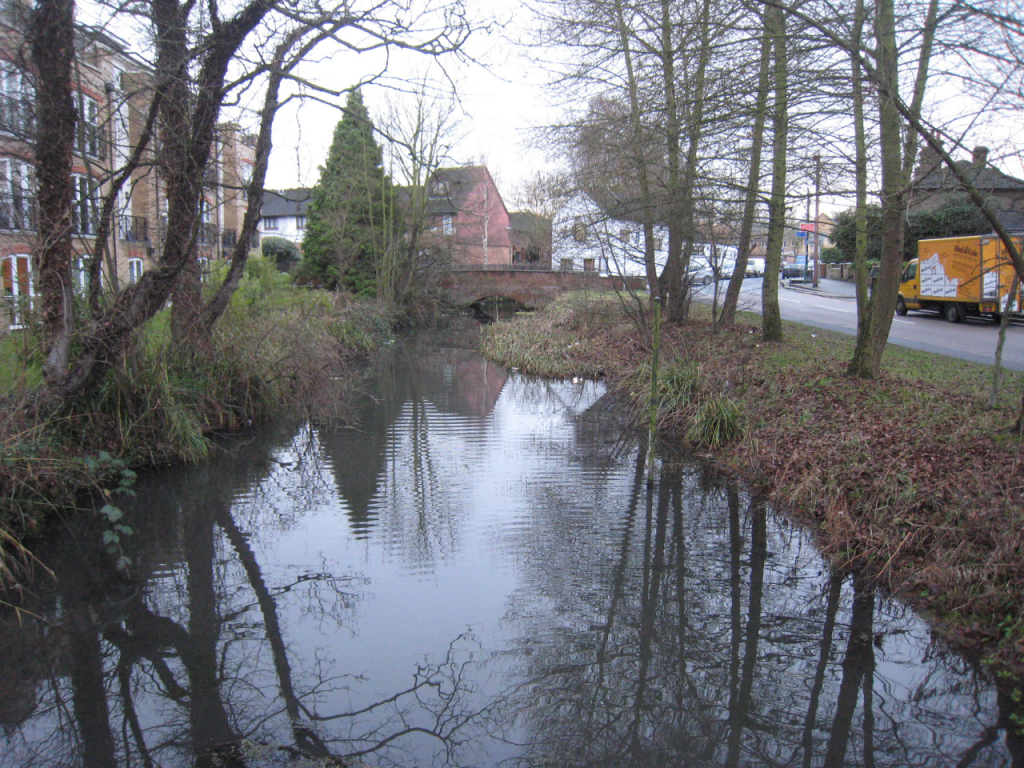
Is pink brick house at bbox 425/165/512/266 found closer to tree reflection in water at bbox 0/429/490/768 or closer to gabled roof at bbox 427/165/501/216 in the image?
gabled roof at bbox 427/165/501/216

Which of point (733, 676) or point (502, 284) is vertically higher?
point (502, 284)

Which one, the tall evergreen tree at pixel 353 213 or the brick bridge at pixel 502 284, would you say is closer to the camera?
the tall evergreen tree at pixel 353 213

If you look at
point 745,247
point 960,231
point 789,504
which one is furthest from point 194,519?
point 960,231

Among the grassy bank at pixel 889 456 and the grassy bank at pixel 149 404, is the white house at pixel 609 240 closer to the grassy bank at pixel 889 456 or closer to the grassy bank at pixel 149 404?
the grassy bank at pixel 889 456

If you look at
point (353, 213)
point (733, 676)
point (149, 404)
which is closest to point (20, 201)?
point (149, 404)

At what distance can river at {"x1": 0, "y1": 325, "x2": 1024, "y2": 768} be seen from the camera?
168 inches

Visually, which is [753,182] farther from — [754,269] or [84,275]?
[754,269]

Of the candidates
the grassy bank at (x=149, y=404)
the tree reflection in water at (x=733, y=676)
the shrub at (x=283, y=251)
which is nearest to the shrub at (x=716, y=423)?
the tree reflection in water at (x=733, y=676)

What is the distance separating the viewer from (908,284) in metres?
22.9

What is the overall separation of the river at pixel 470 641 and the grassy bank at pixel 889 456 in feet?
1.03

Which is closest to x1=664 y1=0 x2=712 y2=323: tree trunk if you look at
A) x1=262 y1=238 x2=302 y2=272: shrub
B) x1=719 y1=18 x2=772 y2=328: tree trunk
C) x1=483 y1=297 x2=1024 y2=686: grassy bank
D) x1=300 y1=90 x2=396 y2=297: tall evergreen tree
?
x1=719 y1=18 x2=772 y2=328: tree trunk

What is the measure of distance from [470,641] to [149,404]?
5.44 meters

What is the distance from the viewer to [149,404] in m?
8.73

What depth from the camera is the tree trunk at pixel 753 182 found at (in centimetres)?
804
